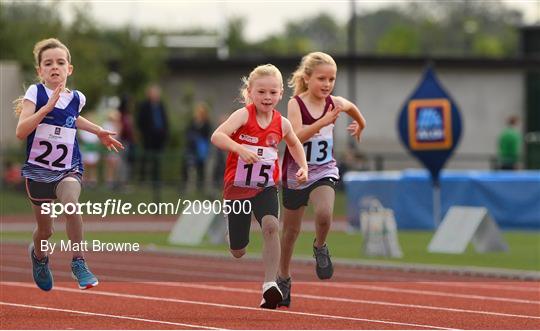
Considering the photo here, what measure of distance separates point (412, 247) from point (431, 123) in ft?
9.48

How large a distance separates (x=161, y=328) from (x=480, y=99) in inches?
1518

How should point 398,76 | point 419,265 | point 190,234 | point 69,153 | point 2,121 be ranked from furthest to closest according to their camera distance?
point 398,76, point 2,121, point 190,234, point 419,265, point 69,153

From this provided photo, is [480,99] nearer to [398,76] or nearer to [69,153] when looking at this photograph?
[398,76]

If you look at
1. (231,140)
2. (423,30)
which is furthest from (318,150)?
(423,30)

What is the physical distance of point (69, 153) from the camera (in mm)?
10492

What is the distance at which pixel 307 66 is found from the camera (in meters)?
11.0

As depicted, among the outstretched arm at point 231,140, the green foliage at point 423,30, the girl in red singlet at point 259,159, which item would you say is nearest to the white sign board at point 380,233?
the girl in red singlet at point 259,159

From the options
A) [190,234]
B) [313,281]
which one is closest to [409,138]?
[190,234]

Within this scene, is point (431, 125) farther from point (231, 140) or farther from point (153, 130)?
point (231, 140)

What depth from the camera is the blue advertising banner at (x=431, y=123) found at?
24359 millimetres

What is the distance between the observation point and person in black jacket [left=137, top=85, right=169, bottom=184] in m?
29.3

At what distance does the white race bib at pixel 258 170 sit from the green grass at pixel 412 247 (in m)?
8.31

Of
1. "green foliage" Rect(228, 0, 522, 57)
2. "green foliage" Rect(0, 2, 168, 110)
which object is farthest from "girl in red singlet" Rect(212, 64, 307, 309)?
"green foliage" Rect(228, 0, 522, 57)

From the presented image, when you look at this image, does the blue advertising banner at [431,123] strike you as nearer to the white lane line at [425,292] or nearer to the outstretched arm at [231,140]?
the white lane line at [425,292]
